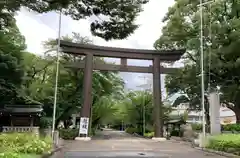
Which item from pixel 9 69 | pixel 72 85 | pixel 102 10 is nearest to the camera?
pixel 102 10

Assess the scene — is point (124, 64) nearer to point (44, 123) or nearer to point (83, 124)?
point (83, 124)

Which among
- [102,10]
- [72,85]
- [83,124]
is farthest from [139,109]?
[102,10]

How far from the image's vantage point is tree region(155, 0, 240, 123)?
90.8ft

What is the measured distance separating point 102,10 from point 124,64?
22.5m

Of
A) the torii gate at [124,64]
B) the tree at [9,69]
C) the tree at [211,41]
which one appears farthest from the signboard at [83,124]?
the tree at [211,41]

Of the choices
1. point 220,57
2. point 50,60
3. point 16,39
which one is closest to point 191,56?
point 220,57

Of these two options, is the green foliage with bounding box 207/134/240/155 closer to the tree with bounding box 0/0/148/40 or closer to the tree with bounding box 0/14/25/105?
the tree with bounding box 0/0/148/40

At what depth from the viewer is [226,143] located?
18062 millimetres

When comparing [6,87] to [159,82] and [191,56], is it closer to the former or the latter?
[159,82]

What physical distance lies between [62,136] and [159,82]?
38.1 feet

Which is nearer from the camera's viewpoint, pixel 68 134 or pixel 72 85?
pixel 68 134

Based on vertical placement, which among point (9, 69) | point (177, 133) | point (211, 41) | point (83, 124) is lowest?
point (177, 133)

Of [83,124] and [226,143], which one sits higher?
[83,124]

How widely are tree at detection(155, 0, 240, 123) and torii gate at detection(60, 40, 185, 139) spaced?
1474 millimetres
